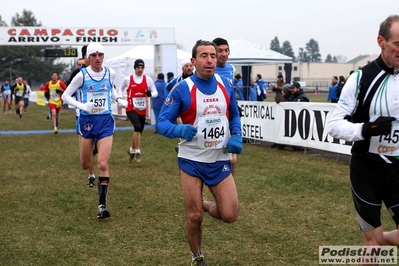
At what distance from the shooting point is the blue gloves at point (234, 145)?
17.2 feet

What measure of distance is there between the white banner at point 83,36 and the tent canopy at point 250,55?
11.5 ft

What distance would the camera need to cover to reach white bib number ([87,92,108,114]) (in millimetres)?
8211

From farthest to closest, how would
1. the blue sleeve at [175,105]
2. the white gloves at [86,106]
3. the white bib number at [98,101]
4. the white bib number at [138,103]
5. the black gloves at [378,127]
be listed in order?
the white bib number at [138,103]
the white bib number at [98,101]
the white gloves at [86,106]
the blue sleeve at [175,105]
the black gloves at [378,127]

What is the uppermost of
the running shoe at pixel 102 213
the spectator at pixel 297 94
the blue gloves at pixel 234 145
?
the spectator at pixel 297 94

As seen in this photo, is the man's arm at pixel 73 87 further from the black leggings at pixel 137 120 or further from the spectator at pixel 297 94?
the spectator at pixel 297 94

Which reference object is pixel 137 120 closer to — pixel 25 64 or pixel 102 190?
pixel 102 190

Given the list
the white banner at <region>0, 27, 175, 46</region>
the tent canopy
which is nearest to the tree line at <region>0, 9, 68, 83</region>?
the white banner at <region>0, 27, 175, 46</region>

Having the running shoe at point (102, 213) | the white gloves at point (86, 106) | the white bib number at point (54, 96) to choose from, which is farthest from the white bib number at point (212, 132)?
the white bib number at point (54, 96)

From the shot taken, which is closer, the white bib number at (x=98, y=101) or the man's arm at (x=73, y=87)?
the man's arm at (x=73, y=87)

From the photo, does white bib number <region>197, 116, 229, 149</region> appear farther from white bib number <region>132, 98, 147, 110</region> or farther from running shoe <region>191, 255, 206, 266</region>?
white bib number <region>132, 98, 147, 110</region>

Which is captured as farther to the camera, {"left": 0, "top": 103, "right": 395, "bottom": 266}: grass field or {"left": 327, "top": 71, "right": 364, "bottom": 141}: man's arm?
{"left": 0, "top": 103, "right": 395, "bottom": 266}: grass field

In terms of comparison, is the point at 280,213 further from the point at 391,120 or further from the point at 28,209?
the point at 391,120

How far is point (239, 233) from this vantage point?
6.93 metres

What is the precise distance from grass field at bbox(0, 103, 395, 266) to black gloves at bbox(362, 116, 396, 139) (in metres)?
2.35
